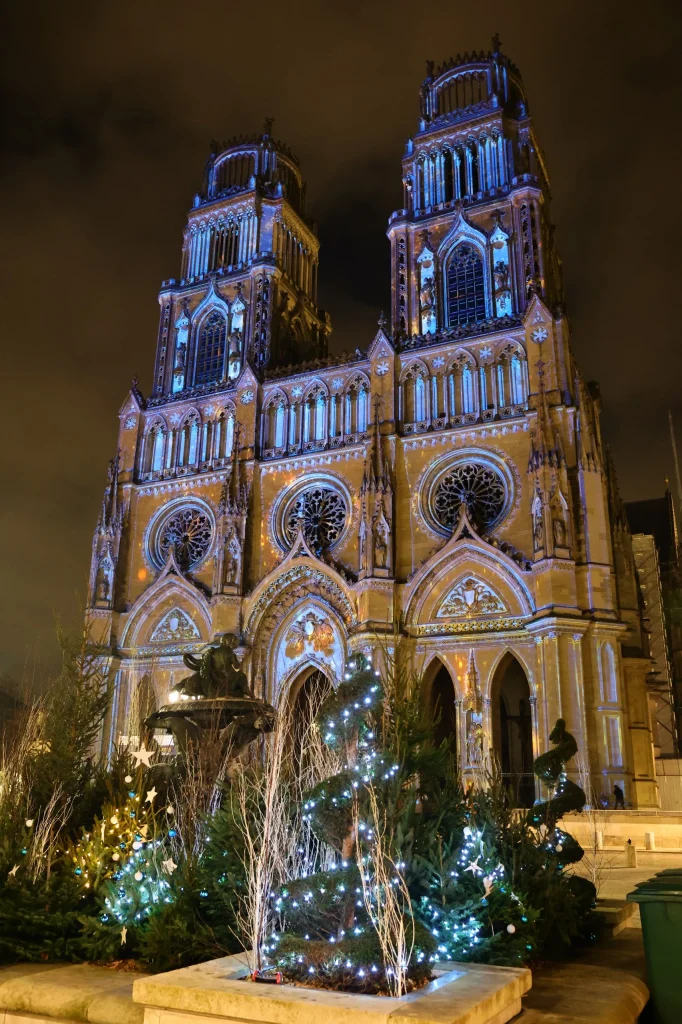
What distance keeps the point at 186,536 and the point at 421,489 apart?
35.5 feet

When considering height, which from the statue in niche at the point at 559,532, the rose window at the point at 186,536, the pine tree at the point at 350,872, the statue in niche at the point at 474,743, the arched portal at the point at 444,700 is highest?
the rose window at the point at 186,536

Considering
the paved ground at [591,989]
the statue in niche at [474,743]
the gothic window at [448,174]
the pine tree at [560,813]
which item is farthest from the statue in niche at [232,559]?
the paved ground at [591,989]

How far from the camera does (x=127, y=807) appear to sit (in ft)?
32.3

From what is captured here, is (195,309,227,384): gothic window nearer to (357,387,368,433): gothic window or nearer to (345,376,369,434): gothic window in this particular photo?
(345,376,369,434): gothic window

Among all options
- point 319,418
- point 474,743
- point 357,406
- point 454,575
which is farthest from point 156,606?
point 474,743

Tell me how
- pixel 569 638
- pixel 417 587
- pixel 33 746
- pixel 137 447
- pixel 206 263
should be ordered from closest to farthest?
pixel 33 746 < pixel 569 638 < pixel 417 587 < pixel 137 447 < pixel 206 263

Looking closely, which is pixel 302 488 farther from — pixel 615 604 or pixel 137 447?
pixel 615 604

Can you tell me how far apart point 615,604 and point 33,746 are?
20.7 metres

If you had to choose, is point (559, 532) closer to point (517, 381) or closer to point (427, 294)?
point (517, 381)

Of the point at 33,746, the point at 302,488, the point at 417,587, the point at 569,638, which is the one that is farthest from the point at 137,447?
the point at 33,746

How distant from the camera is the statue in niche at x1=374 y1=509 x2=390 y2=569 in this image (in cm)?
3041

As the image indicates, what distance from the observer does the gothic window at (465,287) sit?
35188mm

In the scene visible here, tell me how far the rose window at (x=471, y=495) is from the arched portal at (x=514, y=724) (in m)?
5.24

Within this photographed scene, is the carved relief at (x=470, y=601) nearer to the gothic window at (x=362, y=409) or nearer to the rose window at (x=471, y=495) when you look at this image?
the rose window at (x=471, y=495)
